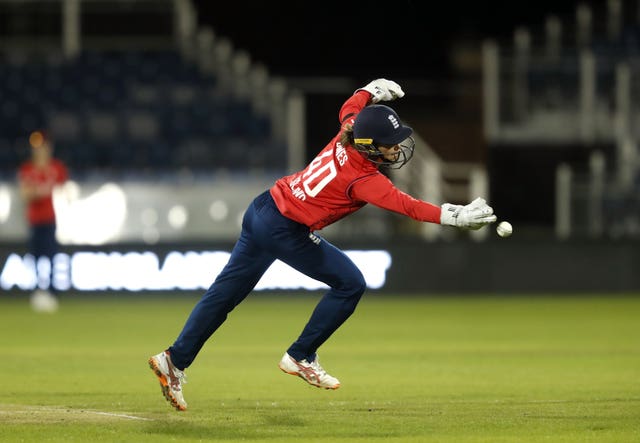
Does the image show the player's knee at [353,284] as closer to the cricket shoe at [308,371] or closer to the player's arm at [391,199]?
the cricket shoe at [308,371]

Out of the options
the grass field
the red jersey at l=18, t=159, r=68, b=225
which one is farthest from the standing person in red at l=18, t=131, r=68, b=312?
the grass field

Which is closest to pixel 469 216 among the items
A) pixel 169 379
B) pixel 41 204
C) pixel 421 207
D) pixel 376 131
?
pixel 421 207

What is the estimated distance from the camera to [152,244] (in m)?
19.5

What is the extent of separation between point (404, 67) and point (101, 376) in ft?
66.4

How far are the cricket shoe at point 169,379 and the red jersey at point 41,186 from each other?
9.22 m

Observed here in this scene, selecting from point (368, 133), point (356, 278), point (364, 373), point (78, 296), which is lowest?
point (78, 296)

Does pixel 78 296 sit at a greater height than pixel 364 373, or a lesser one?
lesser

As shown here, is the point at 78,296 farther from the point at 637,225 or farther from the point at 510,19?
the point at 510,19

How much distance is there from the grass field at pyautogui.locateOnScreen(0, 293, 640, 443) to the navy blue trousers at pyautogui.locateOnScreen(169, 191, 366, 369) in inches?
→ 18.7

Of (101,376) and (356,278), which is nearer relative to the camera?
(356,278)

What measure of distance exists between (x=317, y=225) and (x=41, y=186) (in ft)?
31.2

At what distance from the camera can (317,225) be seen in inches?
332

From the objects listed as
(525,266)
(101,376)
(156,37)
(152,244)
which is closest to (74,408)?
(101,376)

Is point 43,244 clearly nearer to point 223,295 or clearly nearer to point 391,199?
point 223,295
